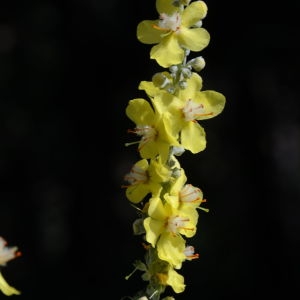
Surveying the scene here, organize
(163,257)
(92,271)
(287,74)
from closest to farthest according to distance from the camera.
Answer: (163,257) < (287,74) < (92,271)

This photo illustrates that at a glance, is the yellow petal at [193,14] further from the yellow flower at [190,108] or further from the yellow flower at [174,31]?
the yellow flower at [190,108]

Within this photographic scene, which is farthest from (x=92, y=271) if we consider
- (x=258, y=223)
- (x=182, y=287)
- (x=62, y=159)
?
(x=182, y=287)

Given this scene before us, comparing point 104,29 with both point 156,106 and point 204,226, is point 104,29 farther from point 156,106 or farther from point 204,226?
point 156,106

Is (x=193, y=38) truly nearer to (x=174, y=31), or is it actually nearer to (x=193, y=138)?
(x=174, y=31)

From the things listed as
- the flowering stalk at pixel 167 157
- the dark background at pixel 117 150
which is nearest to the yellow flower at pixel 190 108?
the flowering stalk at pixel 167 157

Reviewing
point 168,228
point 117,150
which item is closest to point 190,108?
point 168,228

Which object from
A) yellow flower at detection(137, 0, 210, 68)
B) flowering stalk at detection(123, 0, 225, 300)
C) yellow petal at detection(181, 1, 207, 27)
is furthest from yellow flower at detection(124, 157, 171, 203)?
yellow petal at detection(181, 1, 207, 27)
